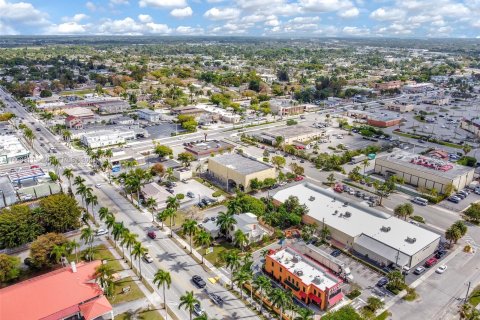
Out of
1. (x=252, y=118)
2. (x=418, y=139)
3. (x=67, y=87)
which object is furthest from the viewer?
(x=67, y=87)

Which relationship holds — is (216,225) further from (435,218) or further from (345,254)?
(435,218)

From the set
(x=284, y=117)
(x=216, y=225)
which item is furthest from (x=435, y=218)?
(x=284, y=117)

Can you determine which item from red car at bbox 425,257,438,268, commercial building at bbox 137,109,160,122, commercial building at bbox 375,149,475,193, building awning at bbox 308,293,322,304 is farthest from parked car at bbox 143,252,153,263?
commercial building at bbox 137,109,160,122

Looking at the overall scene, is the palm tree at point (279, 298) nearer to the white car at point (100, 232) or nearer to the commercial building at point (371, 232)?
the commercial building at point (371, 232)

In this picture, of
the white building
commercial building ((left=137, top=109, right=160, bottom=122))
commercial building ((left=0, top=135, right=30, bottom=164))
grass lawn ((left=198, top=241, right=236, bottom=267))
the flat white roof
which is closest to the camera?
grass lawn ((left=198, top=241, right=236, bottom=267))

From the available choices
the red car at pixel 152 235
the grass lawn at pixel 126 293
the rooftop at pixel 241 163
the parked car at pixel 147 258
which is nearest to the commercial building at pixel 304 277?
the parked car at pixel 147 258

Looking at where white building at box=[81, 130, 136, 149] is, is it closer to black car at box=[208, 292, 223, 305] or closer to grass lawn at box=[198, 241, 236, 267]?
grass lawn at box=[198, 241, 236, 267]

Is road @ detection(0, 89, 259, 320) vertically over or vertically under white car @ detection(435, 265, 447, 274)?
over
